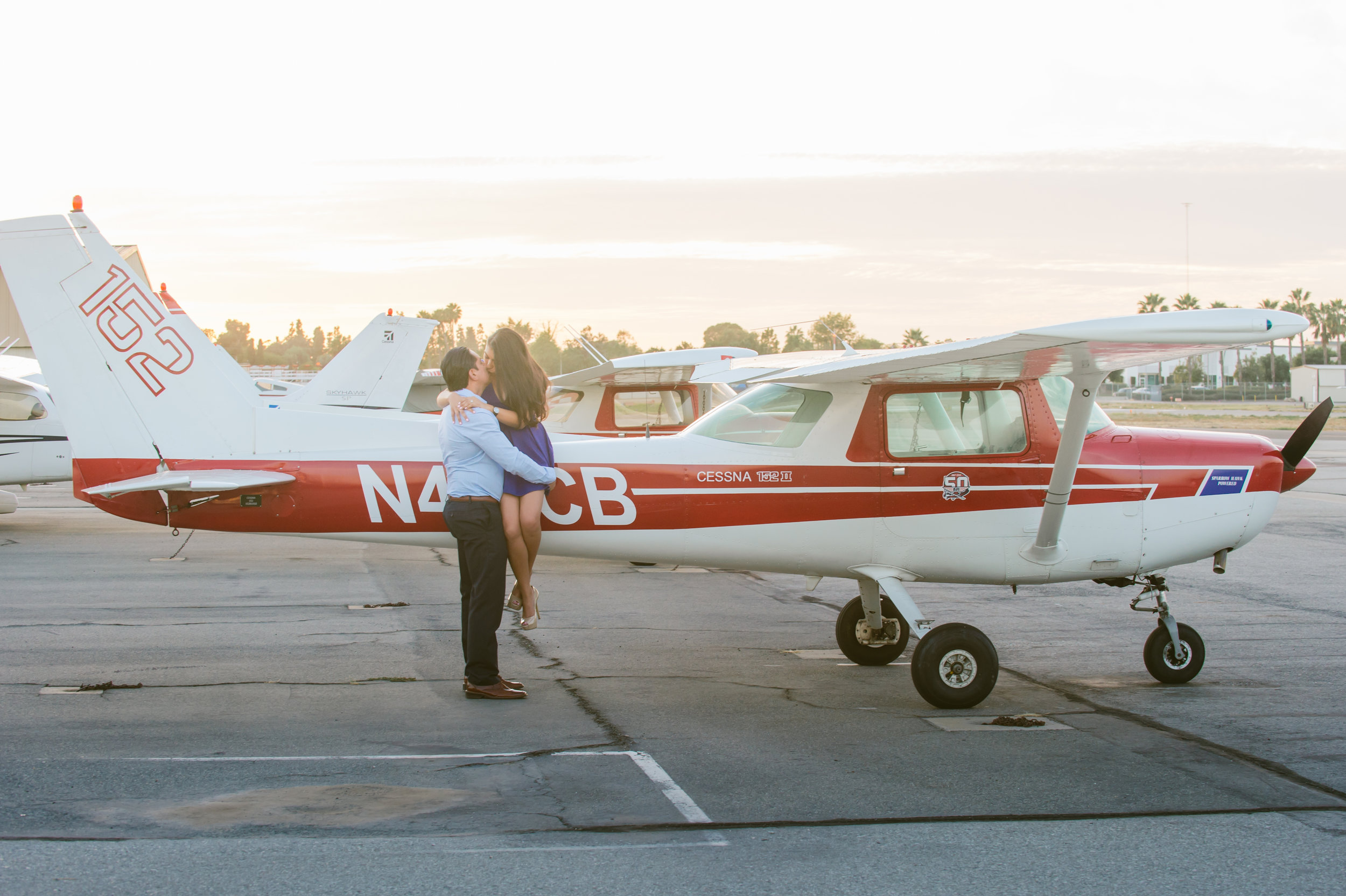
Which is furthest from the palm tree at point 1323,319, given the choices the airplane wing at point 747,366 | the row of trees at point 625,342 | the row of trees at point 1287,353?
the airplane wing at point 747,366

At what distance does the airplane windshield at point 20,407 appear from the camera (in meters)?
14.7

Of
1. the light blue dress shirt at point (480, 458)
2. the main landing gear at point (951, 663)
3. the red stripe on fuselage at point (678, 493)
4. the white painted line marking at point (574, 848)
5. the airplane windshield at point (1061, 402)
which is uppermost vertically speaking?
the airplane windshield at point (1061, 402)

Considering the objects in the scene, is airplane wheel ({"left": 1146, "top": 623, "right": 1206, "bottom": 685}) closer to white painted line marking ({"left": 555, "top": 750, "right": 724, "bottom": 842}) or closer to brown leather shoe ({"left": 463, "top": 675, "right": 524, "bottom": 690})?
white painted line marking ({"left": 555, "top": 750, "right": 724, "bottom": 842})

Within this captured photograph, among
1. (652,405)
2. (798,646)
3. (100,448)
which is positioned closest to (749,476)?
(798,646)

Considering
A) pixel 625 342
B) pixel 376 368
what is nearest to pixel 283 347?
pixel 625 342

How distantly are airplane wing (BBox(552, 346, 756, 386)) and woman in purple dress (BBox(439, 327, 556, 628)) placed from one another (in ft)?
22.0

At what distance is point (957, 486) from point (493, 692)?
2931 mm

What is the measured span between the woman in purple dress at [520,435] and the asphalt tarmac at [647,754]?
75 cm

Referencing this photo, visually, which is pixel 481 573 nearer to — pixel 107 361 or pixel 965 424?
pixel 107 361

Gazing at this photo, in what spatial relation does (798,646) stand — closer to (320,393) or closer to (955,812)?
(955,812)

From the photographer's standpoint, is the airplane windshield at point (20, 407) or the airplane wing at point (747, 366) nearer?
the airplane wing at point (747, 366)

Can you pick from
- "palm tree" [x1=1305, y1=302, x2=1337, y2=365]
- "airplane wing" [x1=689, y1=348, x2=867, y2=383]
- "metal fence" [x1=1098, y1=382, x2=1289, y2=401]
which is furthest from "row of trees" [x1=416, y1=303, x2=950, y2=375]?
"palm tree" [x1=1305, y1=302, x2=1337, y2=365]

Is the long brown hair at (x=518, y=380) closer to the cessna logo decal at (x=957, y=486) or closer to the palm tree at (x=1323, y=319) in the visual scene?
the cessna logo decal at (x=957, y=486)

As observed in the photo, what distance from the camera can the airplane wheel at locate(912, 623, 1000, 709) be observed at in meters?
6.30
